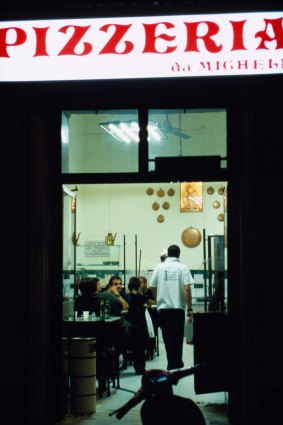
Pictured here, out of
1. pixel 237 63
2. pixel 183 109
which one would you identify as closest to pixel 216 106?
pixel 183 109

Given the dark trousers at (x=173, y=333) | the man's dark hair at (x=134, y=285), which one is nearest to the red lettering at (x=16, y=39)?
the dark trousers at (x=173, y=333)

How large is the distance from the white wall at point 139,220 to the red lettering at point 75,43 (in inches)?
379

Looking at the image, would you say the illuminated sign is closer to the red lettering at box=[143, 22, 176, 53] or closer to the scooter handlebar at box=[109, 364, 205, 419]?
the red lettering at box=[143, 22, 176, 53]

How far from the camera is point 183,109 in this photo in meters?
6.85

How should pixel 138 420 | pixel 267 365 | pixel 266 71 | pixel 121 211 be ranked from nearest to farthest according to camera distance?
pixel 266 71 < pixel 267 365 < pixel 138 420 < pixel 121 211

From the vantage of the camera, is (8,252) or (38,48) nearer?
(38,48)

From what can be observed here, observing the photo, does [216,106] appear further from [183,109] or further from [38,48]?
[38,48]

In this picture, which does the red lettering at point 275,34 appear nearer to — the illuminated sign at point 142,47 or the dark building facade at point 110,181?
the illuminated sign at point 142,47

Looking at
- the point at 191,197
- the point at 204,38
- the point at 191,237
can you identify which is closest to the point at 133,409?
the point at 204,38

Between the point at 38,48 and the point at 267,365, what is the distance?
3753 mm

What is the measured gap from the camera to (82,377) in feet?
23.2

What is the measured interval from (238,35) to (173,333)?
156 inches

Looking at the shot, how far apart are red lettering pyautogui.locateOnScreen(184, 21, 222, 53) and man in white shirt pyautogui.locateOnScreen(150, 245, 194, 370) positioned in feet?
11.3

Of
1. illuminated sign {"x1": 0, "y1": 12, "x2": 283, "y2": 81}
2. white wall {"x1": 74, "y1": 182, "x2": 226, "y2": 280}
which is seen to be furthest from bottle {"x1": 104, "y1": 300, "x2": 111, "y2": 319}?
white wall {"x1": 74, "y1": 182, "x2": 226, "y2": 280}
